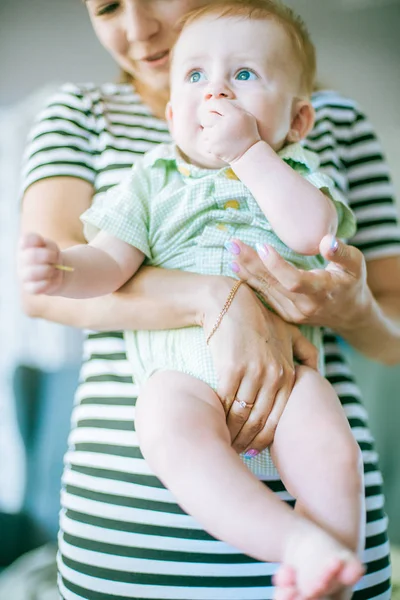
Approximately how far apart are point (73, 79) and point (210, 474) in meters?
0.71

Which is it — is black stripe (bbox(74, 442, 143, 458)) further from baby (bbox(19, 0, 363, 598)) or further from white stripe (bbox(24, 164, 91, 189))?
white stripe (bbox(24, 164, 91, 189))

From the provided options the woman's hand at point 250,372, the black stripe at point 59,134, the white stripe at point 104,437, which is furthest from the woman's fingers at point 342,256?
the black stripe at point 59,134

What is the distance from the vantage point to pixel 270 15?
71cm

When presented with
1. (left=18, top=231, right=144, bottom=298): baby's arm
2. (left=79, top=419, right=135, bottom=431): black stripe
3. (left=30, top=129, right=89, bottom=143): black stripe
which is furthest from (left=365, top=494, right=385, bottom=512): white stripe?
(left=30, top=129, right=89, bottom=143): black stripe

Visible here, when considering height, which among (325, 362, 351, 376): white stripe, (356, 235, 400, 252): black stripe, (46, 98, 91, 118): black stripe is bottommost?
(325, 362, 351, 376): white stripe

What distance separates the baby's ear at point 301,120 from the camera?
28.7 inches

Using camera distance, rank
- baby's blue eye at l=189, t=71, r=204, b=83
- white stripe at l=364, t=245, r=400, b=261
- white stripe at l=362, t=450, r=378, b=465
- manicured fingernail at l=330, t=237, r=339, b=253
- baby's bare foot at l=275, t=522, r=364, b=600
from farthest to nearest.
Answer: white stripe at l=364, t=245, r=400, b=261 < white stripe at l=362, t=450, r=378, b=465 < baby's blue eye at l=189, t=71, r=204, b=83 < manicured fingernail at l=330, t=237, r=339, b=253 < baby's bare foot at l=275, t=522, r=364, b=600

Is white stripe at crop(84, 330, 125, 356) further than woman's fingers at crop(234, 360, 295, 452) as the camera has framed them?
Yes

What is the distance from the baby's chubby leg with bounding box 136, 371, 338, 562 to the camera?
1.64 feet

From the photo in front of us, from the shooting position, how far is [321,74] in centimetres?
102

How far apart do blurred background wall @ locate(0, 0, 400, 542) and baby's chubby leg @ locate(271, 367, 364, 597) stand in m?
0.44

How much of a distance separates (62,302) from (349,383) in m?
0.41

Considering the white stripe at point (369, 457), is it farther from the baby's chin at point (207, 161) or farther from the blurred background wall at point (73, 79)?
the baby's chin at point (207, 161)

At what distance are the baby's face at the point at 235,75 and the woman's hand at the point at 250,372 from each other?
19 cm
